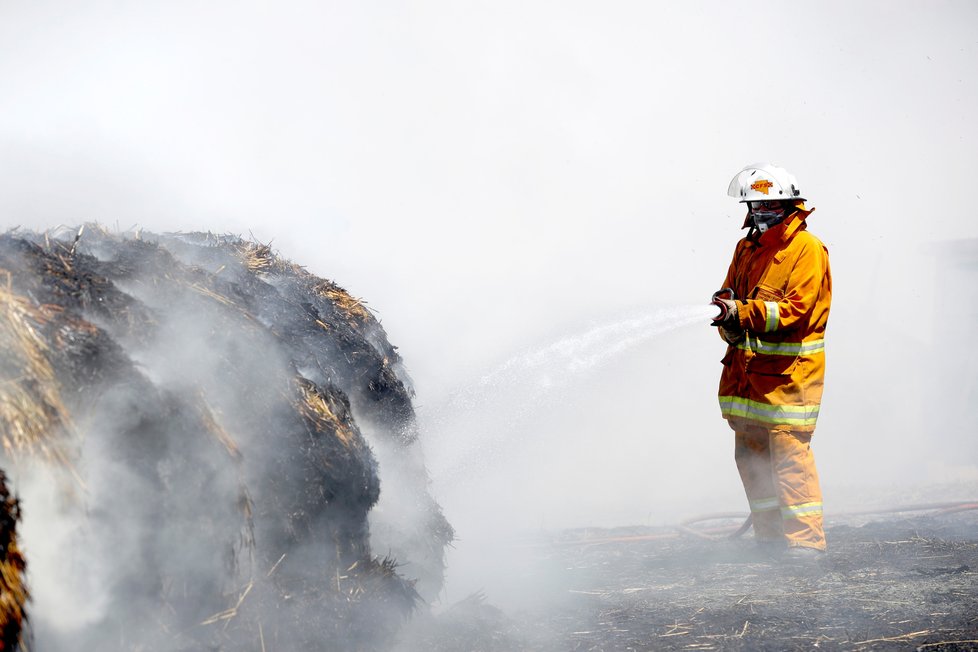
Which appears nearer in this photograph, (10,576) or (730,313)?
(10,576)

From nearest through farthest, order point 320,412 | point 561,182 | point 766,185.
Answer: point 320,412 → point 766,185 → point 561,182

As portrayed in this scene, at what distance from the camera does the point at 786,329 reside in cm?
525

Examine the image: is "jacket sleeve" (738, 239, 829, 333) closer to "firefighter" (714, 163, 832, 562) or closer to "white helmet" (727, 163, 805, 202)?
"firefighter" (714, 163, 832, 562)

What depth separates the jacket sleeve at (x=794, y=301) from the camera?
507cm

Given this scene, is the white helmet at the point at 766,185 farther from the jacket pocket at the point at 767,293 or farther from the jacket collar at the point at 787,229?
the jacket pocket at the point at 767,293

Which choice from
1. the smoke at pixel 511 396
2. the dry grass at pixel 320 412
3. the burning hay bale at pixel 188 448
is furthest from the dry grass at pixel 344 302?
the smoke at pixel 511 396

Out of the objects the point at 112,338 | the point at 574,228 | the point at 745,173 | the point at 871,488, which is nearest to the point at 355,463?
the point at 112,338

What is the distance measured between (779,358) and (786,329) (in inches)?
7.3

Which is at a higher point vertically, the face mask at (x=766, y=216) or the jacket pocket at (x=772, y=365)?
the face mask at (x=766, y=216)

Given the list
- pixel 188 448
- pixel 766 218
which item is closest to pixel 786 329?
pixel 766 218

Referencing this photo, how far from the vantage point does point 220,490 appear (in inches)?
125

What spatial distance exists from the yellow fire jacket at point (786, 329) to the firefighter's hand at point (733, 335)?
0.03m

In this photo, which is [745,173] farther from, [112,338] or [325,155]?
[325,155]

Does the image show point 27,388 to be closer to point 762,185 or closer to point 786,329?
point 786,329
